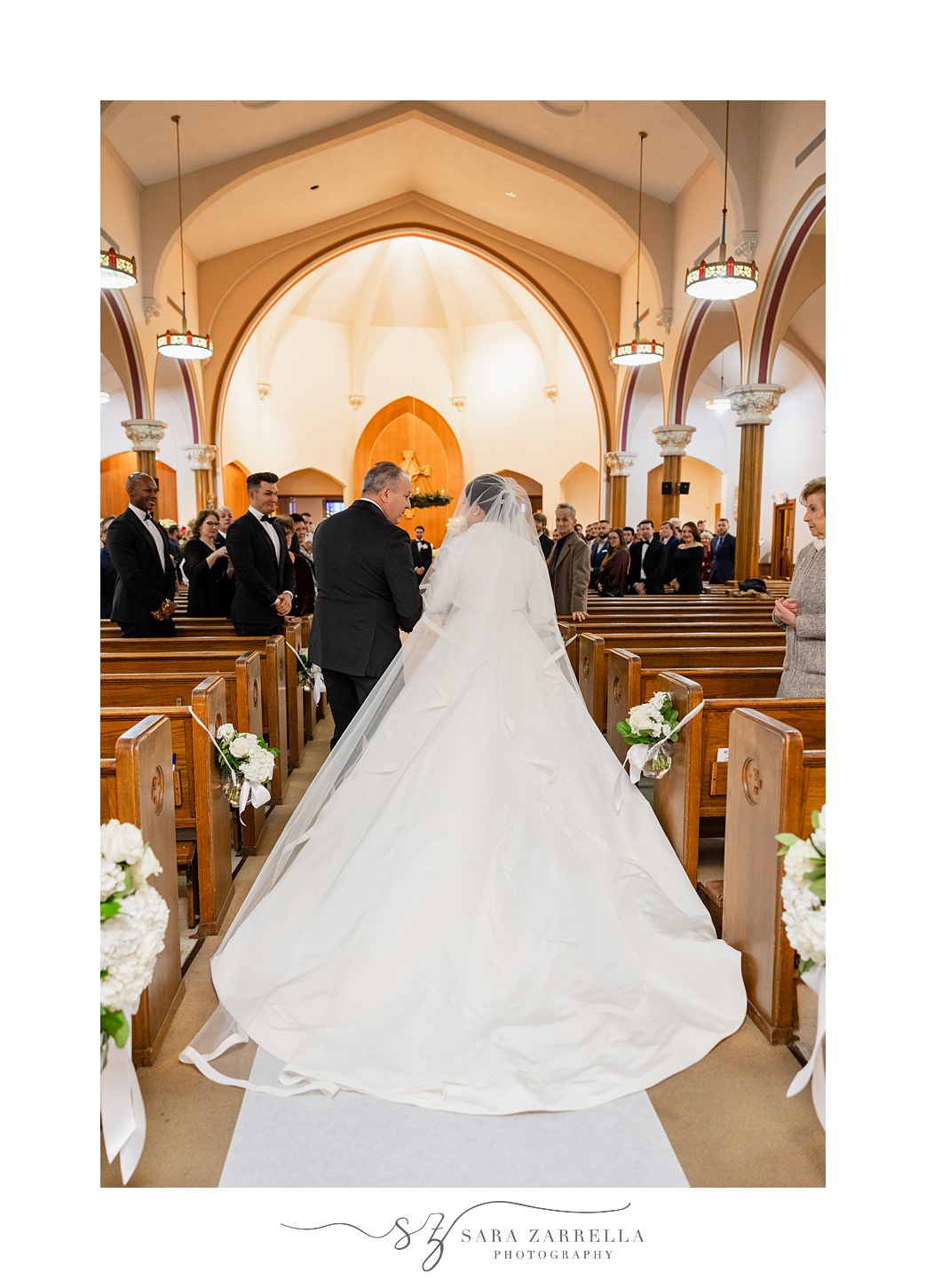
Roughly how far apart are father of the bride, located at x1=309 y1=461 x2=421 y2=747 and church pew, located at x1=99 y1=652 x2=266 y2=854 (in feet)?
1.04

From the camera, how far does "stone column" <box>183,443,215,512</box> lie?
13.3m

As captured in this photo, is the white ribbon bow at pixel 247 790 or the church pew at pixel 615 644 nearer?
the white ribbon bow at pixel 247 790

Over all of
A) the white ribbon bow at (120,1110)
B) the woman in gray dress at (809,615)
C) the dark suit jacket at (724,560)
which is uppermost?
the dark suit jacket at (724,560)

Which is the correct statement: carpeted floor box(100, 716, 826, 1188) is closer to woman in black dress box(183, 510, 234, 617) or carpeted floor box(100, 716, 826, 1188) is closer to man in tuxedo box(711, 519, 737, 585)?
woman in black dress box(183, 510, 234, 617)

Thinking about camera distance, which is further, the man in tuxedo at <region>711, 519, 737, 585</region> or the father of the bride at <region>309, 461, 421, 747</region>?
the man in tuxedo at <region>711, 519, 737, 585</region>

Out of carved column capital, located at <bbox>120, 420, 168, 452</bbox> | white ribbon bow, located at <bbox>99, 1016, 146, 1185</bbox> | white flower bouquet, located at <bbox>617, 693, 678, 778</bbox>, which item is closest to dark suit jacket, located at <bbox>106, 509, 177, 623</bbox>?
white flower bouquet, located at <bbox>617, 693, 678, 778</bbox>

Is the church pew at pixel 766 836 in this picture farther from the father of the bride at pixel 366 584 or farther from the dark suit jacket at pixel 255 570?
the dark suit jacket at pixel 255 570

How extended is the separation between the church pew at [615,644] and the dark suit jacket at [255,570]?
1.69 m

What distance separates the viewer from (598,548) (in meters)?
11.1

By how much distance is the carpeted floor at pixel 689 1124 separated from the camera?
1861 mm

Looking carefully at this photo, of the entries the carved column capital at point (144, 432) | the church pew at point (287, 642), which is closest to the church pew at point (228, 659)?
the church pew at point (287, 642)
